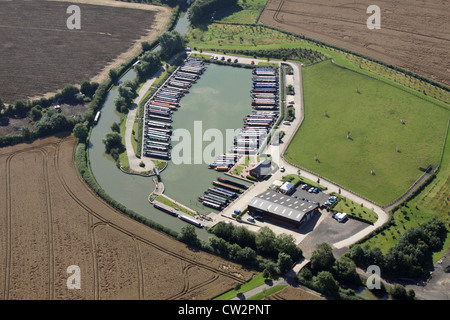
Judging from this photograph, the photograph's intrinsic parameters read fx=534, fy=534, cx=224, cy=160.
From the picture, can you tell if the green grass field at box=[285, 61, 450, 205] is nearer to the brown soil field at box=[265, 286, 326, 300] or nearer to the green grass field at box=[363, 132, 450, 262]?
the green grass field at box=[363, 132, 450, 262]

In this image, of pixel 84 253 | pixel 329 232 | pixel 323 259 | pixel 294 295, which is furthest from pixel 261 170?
pixel 84 253

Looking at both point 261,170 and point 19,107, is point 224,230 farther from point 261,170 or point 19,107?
point 19,107

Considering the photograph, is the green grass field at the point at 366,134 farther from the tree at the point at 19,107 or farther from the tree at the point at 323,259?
the tree at the point at 19,107

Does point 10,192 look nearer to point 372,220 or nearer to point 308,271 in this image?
point 308,271

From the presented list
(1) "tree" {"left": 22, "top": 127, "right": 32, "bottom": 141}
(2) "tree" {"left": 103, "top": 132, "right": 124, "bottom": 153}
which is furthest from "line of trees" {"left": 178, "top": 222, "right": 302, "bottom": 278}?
(1) "tree" {"left": 22, "top": 127, "right": 32, "bottom": 141}

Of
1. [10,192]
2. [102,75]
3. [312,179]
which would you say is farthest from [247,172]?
[102,75]

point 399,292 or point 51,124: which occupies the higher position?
point 51,124

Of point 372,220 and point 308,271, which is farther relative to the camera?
point 372,220
